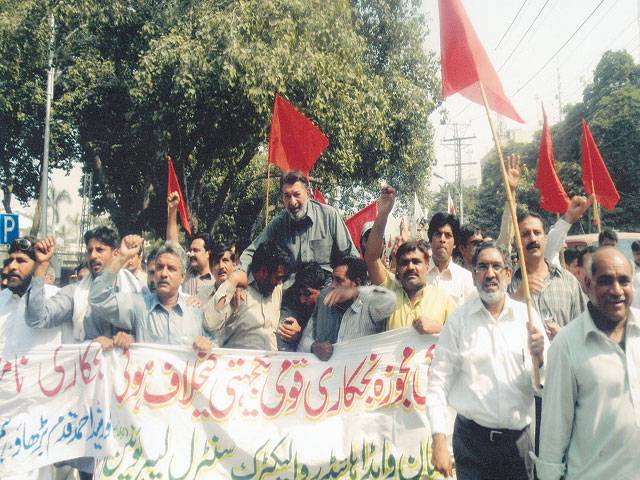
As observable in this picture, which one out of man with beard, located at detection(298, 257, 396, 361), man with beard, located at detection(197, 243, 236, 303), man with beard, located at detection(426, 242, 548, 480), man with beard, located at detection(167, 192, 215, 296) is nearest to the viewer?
man with beard, located at detection(426, 242, 548, 480)

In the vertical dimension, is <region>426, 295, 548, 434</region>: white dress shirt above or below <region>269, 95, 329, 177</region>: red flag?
below

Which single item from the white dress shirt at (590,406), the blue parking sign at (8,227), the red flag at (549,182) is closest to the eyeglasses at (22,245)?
the white dress shirt at (590,406)

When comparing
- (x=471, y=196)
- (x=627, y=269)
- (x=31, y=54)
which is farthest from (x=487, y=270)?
(x=471, y=196)

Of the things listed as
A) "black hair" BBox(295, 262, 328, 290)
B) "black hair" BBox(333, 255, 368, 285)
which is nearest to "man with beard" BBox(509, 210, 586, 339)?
"black hair" BBox(333, 255, 368, 285)

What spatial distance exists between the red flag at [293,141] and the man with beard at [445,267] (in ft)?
7.06

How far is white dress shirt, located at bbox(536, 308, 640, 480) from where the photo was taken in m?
2.25

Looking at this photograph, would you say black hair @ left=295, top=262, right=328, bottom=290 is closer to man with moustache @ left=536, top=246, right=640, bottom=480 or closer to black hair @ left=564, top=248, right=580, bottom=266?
man with moustache @ left=536, top=246, right=640, bottom=480

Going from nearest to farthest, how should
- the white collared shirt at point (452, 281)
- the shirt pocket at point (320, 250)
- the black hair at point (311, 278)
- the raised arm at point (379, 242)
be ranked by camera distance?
the raised arm at point (379, 242)
the black hair at point (311, 278)
the white collared shirt at point (452, 281)
the shirt pocket at point (320, 250)

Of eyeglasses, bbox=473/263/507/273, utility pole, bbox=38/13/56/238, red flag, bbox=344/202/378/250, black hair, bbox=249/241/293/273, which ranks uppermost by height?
utility pole, bbox=38/13/56/238

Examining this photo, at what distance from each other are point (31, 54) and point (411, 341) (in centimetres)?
1368

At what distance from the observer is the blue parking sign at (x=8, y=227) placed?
1242 centimetres

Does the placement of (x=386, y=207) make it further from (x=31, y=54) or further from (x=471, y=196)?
(x=471, y=196)

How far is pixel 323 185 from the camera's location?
1786 cm

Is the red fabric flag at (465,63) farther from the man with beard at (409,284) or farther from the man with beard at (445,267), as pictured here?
the man with beard at (445,267)
